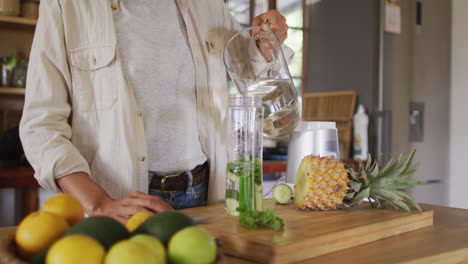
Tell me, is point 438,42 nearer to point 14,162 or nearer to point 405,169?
point 405,169

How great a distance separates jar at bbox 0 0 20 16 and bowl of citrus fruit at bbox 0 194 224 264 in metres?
2.29

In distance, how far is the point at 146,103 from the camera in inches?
48.0

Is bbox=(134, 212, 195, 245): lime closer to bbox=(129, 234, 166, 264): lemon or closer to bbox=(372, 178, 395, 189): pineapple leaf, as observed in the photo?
bbox=(129, 234, 166, 264): lemon

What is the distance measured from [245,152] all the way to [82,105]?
1.59ft

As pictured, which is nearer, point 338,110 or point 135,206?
point 135,206

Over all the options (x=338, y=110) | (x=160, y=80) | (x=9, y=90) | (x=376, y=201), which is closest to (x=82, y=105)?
(x=160, y=80)

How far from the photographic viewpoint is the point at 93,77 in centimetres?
116

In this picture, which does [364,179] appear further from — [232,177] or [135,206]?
[135,206]

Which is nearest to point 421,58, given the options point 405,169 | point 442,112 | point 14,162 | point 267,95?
point 442,112

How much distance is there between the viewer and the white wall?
10.9 feet

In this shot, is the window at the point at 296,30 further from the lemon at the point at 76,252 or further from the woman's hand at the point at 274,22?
the lemon at the point at 76,252

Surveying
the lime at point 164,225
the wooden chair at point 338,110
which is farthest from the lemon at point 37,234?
the wooden chair at point 338,110

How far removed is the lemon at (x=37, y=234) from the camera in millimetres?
541

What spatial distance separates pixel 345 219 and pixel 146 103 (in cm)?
64
